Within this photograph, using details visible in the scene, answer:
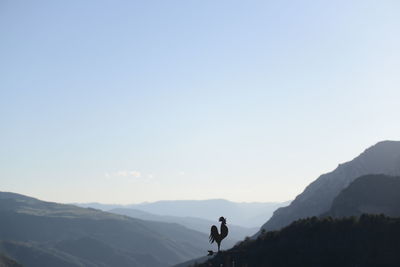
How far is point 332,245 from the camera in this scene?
121m

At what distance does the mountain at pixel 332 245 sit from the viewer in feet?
357

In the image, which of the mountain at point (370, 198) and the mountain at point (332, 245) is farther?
the mountain at point (370, 198)

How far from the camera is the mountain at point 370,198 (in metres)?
173

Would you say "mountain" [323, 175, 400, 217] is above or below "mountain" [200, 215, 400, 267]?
above

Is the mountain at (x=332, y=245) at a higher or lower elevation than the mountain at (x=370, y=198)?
lower

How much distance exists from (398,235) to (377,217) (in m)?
13.3

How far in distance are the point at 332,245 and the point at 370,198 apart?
68072 millimetres

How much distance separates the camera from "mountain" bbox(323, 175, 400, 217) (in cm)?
17338

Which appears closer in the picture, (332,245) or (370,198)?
(332,245)

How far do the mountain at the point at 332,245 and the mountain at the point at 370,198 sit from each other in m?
44.0

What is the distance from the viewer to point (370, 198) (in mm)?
181250

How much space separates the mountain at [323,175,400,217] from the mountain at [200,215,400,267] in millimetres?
43955

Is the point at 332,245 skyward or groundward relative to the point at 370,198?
groundward

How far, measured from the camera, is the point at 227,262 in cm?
1594
